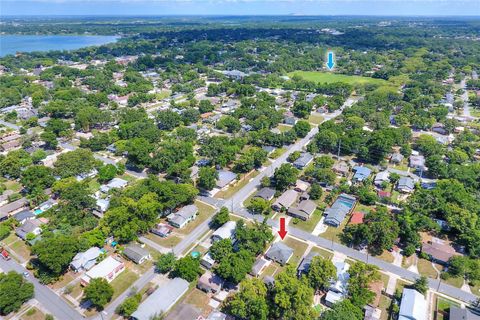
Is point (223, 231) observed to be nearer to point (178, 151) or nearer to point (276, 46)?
point (178, 151)

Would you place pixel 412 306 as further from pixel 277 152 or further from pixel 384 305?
pixel 277 152

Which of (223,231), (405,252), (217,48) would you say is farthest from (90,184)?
(217,48)

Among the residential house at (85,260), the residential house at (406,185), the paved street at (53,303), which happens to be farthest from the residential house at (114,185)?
the residential house at (406,185)

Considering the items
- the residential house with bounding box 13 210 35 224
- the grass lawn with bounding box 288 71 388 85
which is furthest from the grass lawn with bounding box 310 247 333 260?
the grass lawn with bounding box 288 71 388 85

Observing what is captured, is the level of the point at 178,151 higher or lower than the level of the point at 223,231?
higher

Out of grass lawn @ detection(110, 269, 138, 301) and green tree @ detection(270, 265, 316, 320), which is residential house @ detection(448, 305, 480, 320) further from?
grass lawn @ detection(110, 269, 138, 301)

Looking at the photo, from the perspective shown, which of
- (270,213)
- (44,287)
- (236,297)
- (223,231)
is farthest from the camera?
(270,213)

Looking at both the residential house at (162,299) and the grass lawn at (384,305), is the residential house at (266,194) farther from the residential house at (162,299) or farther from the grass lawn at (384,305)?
the grass lawn at (384,305)
